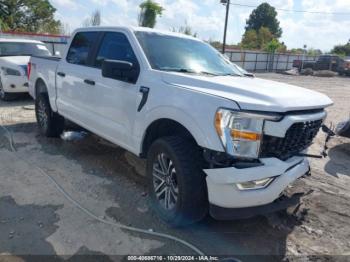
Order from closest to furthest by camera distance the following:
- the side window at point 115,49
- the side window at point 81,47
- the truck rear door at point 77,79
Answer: the side window at point 115,49 < the truck rear door at point 77,79 < the side window at point 81,47

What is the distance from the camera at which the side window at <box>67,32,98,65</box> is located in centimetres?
484

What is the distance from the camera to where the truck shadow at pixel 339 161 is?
5270 mm

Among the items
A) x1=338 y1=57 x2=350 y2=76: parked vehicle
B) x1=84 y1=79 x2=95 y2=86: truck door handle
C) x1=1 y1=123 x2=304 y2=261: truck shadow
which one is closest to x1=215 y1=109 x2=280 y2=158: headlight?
x1=1 y1=123 x2=304 y2=261: truck shadow

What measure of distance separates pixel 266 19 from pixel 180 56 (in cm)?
7554

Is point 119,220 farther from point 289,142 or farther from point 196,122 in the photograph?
point 289,142

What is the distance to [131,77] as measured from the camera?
12.3 ft

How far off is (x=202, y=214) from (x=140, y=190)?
3.93 feet

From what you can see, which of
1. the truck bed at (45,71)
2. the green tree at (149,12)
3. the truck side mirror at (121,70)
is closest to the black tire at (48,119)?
the truck bed at (45,71)

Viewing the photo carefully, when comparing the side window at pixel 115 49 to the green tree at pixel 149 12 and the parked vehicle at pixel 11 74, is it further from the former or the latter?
the green tree at pixel 149 12

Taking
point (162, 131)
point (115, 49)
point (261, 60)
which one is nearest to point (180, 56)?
point (115, 49)

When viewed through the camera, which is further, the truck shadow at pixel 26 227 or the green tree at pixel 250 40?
the green tree at pixel 250 40

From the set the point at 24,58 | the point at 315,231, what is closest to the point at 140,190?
the point at 315,231

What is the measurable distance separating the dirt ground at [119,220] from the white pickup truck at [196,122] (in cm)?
35

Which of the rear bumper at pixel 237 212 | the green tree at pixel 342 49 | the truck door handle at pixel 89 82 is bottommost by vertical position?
the rear bumper at pixel 237 212
